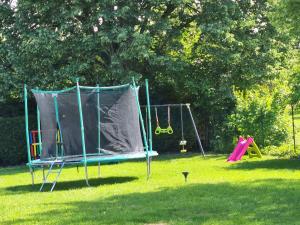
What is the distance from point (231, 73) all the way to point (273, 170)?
886cm

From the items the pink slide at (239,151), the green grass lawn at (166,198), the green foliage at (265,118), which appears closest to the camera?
the green grass lawn at (166,198)

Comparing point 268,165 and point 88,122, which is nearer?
point 88,122

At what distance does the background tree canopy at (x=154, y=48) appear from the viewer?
2027 centimetres

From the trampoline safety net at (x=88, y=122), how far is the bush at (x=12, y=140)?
7.47 metres

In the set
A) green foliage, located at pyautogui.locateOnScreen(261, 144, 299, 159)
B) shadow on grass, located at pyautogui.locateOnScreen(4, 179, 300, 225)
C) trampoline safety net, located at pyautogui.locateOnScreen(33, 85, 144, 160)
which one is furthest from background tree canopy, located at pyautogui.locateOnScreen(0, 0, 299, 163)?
shadow on grass, located at pyautogui.locateOnScreen(4, 179, 300, 225)

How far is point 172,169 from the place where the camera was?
15875 mm

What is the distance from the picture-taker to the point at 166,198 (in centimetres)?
1004

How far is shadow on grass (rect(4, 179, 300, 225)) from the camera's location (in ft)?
26.3

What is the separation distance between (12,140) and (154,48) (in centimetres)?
633

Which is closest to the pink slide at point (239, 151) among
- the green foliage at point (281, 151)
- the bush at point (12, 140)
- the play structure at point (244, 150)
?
the play structure at point (244, 150)

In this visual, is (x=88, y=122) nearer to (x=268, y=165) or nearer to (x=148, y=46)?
(x=268, y=165)

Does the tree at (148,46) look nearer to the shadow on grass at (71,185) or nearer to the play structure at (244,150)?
the play structure at (244,150)

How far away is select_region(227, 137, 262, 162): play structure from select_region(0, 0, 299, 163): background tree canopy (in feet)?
10.5

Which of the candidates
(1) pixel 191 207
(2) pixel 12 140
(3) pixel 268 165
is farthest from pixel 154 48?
(1) pixel 191 207
